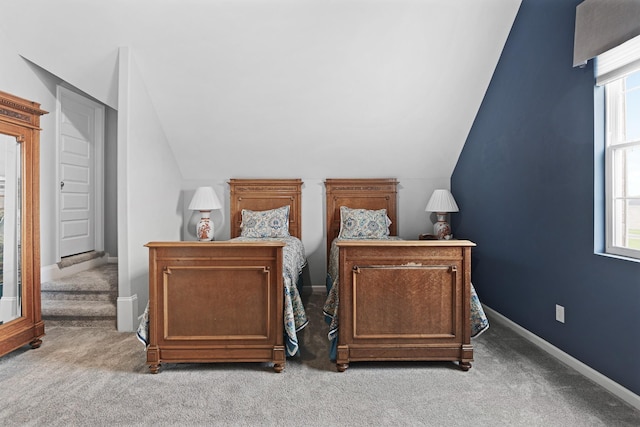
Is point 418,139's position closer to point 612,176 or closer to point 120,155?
point 612,176

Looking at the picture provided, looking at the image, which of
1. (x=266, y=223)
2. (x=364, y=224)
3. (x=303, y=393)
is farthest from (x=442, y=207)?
(x=303, y=393)

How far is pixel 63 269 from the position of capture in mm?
3430

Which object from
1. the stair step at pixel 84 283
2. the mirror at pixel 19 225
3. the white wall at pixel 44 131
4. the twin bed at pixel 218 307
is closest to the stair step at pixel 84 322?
the stair step at pixel 84 283

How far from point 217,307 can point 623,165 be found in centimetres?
252

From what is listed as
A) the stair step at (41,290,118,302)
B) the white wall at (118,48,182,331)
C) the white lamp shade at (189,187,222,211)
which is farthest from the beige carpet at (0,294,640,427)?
the white lamp shade at (189,187,222,211)

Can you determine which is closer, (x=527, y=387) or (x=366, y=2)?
(x=527, y=387)

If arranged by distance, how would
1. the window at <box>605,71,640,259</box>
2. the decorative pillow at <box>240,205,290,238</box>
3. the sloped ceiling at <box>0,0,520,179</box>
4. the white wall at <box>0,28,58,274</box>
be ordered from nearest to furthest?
the window at <box>605,71,640,259</box> < the sloped ceiling at <box>0,0,520,179</box> < the white wall at <box>0,28,58,274</box> < the decorative pillow at <box>240,205,290,238</box>

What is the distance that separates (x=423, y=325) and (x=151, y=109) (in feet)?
10.1

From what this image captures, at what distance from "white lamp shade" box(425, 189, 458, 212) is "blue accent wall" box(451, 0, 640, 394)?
1.45ft

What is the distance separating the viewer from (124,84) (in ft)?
9.23

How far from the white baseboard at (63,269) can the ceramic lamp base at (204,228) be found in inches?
50.1

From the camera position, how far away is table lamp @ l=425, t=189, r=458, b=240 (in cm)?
369

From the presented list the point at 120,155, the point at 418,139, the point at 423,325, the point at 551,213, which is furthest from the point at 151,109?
the point at 551,213

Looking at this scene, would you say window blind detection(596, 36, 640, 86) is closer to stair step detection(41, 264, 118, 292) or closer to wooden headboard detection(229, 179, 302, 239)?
wooden headboard detection(229, 179, 302, 239)
